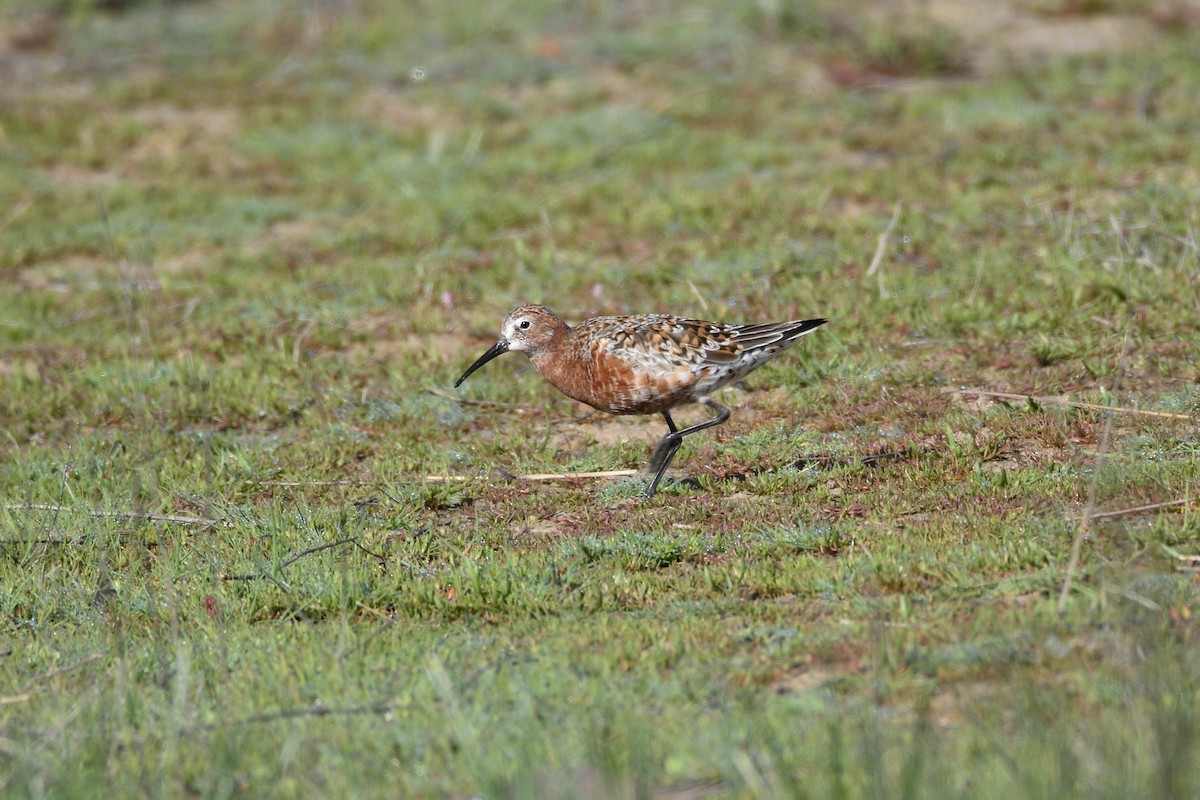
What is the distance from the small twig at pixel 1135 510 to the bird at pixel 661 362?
2187 mm

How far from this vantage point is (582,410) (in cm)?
925

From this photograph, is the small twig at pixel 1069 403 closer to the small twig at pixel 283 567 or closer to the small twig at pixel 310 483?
the small twig at pixel 310 483

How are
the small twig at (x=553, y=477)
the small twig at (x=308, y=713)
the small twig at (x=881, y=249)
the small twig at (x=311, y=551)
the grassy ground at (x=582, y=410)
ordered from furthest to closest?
1. the small twig at (x=881, y=249)
2. the small twig at (x=553, y=477)
3. the small twig at (x=311, y=551)
4. the small twig at (x=308, y=713)
5. the grassy ground at (x=582, y=410)

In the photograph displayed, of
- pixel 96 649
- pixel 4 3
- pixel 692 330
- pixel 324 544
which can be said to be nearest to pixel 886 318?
pixel 692 330

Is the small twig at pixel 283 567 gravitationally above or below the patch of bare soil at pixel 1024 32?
below

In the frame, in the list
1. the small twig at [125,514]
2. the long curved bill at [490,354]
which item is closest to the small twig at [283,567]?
the small twig at [125,514]

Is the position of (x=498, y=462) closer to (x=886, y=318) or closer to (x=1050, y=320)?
(x=886, y=318)

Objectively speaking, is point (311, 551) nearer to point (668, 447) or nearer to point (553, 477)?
point (553, 477)

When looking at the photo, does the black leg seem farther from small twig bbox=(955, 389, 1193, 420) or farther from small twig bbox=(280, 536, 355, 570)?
small twig bbox=(280, 536, 355, 570)

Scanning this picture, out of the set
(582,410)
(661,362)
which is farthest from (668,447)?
(582,410)

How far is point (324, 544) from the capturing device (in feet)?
23.2

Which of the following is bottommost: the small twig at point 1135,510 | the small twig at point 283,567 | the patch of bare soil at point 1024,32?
the small twig at point 283,567

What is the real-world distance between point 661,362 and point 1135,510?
9.02ft

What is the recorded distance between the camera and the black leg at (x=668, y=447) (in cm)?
779
